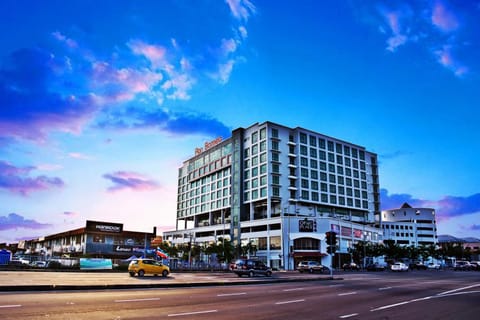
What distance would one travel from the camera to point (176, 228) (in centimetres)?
14600

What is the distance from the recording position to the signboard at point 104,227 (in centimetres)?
9144

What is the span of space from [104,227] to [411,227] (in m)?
124

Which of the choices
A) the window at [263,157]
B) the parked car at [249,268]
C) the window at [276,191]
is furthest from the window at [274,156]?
the parked car at [249,268]

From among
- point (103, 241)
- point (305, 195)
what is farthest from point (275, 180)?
point (103, 241)

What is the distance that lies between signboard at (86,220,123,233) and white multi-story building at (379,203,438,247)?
10653 cm

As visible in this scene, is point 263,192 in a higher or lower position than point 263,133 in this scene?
lower

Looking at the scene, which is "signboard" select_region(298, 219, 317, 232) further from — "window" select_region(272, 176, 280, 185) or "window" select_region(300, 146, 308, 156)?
"window" select_region(300, 146, 308, 156)

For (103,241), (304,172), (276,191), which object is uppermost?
(304,172)

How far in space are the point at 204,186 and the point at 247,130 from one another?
28.3m

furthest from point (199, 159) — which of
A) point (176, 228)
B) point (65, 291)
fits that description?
point (65, 291)

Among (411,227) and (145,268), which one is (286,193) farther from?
(411,227)

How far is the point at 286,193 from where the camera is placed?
102750mm

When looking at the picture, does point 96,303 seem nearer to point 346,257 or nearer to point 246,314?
point 246,314

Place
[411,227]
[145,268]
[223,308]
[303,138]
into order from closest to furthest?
[223,308] → [145,268] → [303,138] → [411,227]
